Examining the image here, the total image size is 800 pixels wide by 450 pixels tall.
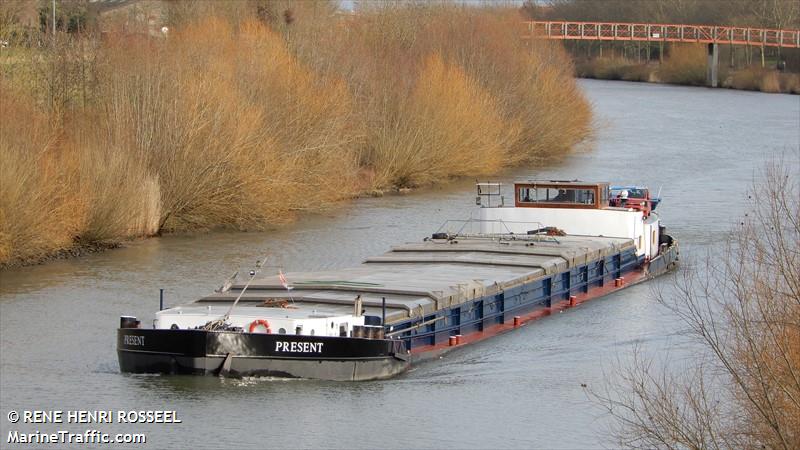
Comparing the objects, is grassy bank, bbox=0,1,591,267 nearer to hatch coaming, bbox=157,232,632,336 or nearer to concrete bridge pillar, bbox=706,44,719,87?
hatch coaming, bbox=157,232,632,336

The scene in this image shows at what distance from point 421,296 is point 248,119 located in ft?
49.9

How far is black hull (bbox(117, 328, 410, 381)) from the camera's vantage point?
20047 millimetres

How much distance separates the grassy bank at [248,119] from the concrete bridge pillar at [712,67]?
4830 centimetres

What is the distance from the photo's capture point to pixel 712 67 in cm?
10262

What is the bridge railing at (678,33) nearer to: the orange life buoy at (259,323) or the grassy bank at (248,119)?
the grassy bank at (248,119)

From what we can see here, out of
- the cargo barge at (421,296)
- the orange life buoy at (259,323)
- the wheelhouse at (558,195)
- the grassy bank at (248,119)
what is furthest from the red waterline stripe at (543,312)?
the grassy bank at (248,119)

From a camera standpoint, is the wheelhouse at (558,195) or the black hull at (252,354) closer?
the black hull at (252,354)

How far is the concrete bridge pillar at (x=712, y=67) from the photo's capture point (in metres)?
102

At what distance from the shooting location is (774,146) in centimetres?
5675

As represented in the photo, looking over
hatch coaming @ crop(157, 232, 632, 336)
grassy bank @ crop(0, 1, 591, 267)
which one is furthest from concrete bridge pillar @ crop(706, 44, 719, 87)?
hatch coaming @ crop(157, 232, 632, 336)

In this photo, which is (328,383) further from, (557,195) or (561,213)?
(557,195)

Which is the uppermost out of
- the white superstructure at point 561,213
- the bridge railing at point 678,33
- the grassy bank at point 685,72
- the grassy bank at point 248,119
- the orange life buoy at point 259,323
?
the bridge railing at point 678,33

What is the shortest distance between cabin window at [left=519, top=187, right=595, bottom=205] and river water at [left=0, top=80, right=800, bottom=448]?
98.9 inches

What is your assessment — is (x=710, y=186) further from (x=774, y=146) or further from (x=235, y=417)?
(x=235, y=417)
